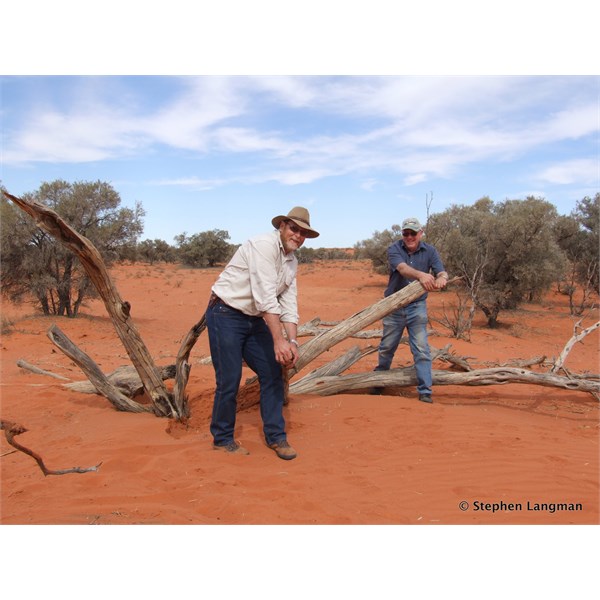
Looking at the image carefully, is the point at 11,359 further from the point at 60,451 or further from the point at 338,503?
the point at 338,503

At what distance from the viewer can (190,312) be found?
17828 millimetres

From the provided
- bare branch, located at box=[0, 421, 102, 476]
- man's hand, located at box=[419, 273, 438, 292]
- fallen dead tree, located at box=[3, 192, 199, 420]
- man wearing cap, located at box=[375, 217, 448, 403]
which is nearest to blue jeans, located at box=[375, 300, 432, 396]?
man wearing cap, located at box=[375, 217, 448, 403]

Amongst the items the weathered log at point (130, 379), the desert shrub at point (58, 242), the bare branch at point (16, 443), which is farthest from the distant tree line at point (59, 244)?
the bare branch at point (16, 443)

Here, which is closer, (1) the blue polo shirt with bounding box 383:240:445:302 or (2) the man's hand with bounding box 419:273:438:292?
(2) the man's hand with bounding box 419:273:438:292

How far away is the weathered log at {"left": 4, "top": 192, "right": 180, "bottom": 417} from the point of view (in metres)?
3.95

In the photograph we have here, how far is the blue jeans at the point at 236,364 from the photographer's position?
393 centimetres

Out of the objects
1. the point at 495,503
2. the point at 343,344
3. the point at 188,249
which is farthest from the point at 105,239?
the point at 188,249

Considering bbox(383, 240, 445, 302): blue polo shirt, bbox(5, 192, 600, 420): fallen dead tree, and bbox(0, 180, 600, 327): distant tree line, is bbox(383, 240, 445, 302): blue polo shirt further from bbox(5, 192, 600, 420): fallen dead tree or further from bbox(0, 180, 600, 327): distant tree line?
bbox(0, 180, 600, 327): distant tree line

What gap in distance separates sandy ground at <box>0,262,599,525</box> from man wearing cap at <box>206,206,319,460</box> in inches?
11.0

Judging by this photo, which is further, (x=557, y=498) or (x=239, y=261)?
(x=239, y=261)

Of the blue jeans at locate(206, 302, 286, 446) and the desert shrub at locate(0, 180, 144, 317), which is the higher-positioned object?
the desert shrub at locate(0, 180, 144, 317)

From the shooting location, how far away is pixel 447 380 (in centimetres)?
580

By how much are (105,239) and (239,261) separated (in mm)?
12041

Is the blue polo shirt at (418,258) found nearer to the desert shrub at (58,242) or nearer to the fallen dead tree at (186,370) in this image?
the fallen dead tree at (186,370)
